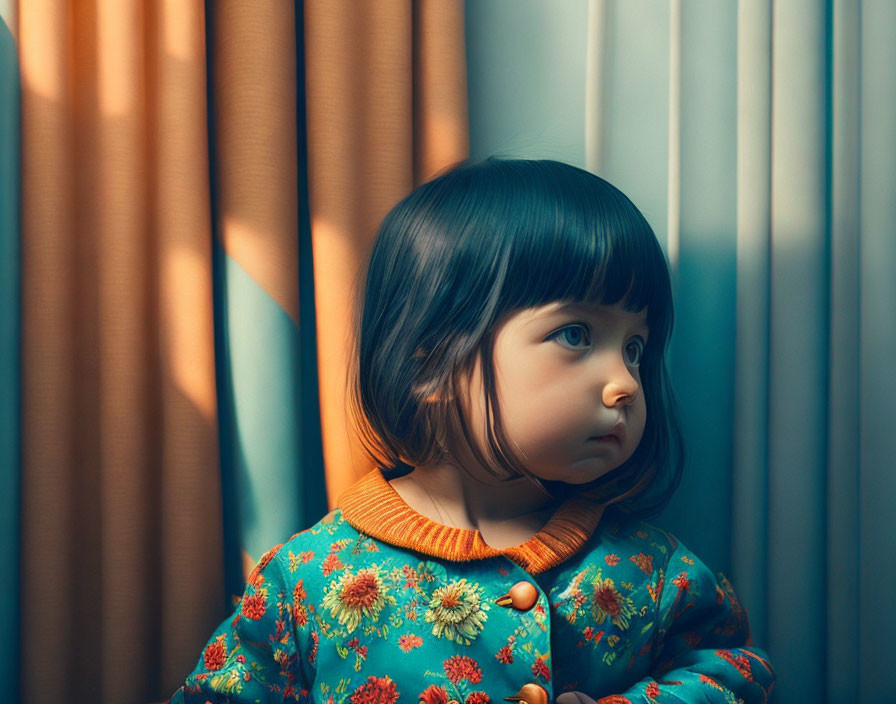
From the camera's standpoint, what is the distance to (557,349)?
81 cm

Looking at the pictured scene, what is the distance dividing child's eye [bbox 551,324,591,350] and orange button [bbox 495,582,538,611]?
0.25 meters

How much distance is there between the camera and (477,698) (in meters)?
0.80

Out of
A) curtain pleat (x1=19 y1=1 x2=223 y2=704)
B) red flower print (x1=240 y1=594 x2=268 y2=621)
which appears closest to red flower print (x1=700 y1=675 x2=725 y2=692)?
red flower print (x1=240 y1=594 x2=268 y2=621)

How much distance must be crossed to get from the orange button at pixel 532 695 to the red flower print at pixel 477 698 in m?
0.03

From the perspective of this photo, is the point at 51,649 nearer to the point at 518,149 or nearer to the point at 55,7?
the point at 55,7

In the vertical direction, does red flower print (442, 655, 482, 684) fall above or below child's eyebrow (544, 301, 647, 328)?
below

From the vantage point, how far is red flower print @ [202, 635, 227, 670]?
882mm

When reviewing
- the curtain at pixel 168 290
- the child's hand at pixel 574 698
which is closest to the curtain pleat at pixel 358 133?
the curtain at pixel 168 290

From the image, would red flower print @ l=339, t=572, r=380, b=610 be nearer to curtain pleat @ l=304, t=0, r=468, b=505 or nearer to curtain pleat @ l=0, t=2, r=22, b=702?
curtain pleat @ l=304, t=0, r=468, b=505

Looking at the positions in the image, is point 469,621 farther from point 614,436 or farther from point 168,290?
point 168,290

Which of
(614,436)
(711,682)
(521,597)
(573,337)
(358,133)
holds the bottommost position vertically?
(711,682)

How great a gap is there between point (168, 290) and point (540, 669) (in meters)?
0.64

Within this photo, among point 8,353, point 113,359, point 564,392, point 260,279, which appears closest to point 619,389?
point 564,392

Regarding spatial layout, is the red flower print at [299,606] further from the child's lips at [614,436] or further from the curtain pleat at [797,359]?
the curtain pleat at [797,359]
